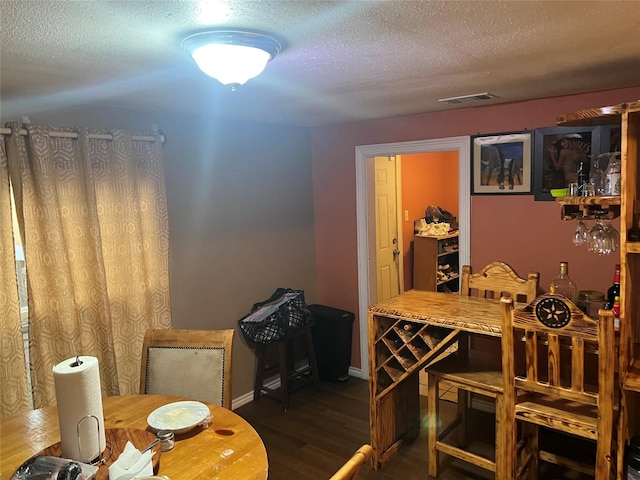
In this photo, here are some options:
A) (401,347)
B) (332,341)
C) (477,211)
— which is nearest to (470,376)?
(401,347)

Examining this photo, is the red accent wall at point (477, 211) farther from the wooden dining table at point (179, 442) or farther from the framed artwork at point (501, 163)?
the wooden dining table at point (179, 442)

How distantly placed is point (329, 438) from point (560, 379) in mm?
1645

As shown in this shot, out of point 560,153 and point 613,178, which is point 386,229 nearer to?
point 560,153

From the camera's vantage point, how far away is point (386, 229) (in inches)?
187

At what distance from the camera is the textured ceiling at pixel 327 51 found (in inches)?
53.2

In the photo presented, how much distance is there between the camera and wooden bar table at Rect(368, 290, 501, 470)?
257cm

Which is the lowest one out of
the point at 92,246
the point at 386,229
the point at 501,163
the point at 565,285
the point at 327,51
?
the point at 565,285

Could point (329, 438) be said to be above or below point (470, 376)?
below

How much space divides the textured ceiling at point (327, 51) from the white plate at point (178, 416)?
1.36m

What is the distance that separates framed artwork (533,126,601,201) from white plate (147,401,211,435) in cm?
244

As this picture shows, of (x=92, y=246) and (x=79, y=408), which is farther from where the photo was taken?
(x=92, y=246)

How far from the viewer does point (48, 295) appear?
8.55 ft

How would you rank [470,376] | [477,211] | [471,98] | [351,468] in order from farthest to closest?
[477,211] → [471,98] → [470,376] → [351,468]

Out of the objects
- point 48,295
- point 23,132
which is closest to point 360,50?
point 23,132
